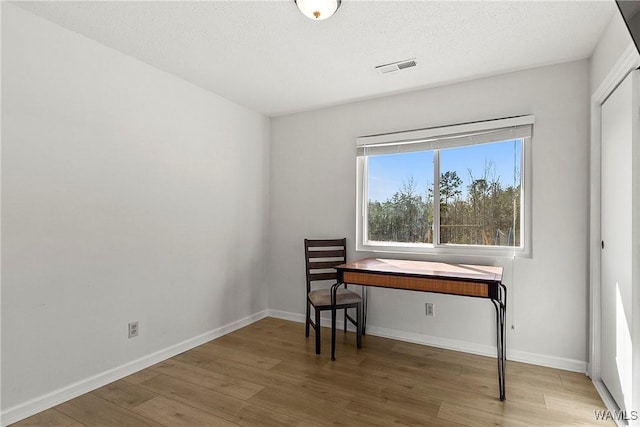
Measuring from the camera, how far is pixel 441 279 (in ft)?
7.79

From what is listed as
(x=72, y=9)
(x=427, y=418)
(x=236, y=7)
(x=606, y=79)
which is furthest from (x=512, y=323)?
(x=72, y=9)

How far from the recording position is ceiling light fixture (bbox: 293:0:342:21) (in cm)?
187

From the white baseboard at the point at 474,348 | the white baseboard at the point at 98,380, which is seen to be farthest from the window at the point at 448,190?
the white baseboard at the point at 98,380

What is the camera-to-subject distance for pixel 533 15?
2051mm

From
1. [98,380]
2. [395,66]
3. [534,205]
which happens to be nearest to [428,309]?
[534,205]

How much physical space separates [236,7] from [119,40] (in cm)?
102

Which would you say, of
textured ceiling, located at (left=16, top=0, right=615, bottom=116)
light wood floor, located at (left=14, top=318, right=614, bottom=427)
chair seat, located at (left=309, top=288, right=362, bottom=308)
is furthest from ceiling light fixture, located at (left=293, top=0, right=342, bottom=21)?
light wood floor, located at (left=14, top=318, right=614, bottom=427)

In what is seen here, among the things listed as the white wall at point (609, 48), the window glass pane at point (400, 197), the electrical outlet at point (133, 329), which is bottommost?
the electrical outlet at point (133, 329)

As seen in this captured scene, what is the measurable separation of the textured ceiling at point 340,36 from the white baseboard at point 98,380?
7.95 feet

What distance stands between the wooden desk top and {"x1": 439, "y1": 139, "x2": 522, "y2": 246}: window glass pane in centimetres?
34

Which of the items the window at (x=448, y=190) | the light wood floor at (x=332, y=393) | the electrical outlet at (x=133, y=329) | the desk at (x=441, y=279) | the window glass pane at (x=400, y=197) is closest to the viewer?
the light wood floor at (x=332, y=393)

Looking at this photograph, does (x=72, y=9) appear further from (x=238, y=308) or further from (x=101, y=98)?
(x=238, y=308)

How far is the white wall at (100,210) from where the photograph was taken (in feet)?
6.56

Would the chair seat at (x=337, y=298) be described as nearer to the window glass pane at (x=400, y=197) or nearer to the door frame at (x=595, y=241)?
the window glass pane at (x=400, y=197)
